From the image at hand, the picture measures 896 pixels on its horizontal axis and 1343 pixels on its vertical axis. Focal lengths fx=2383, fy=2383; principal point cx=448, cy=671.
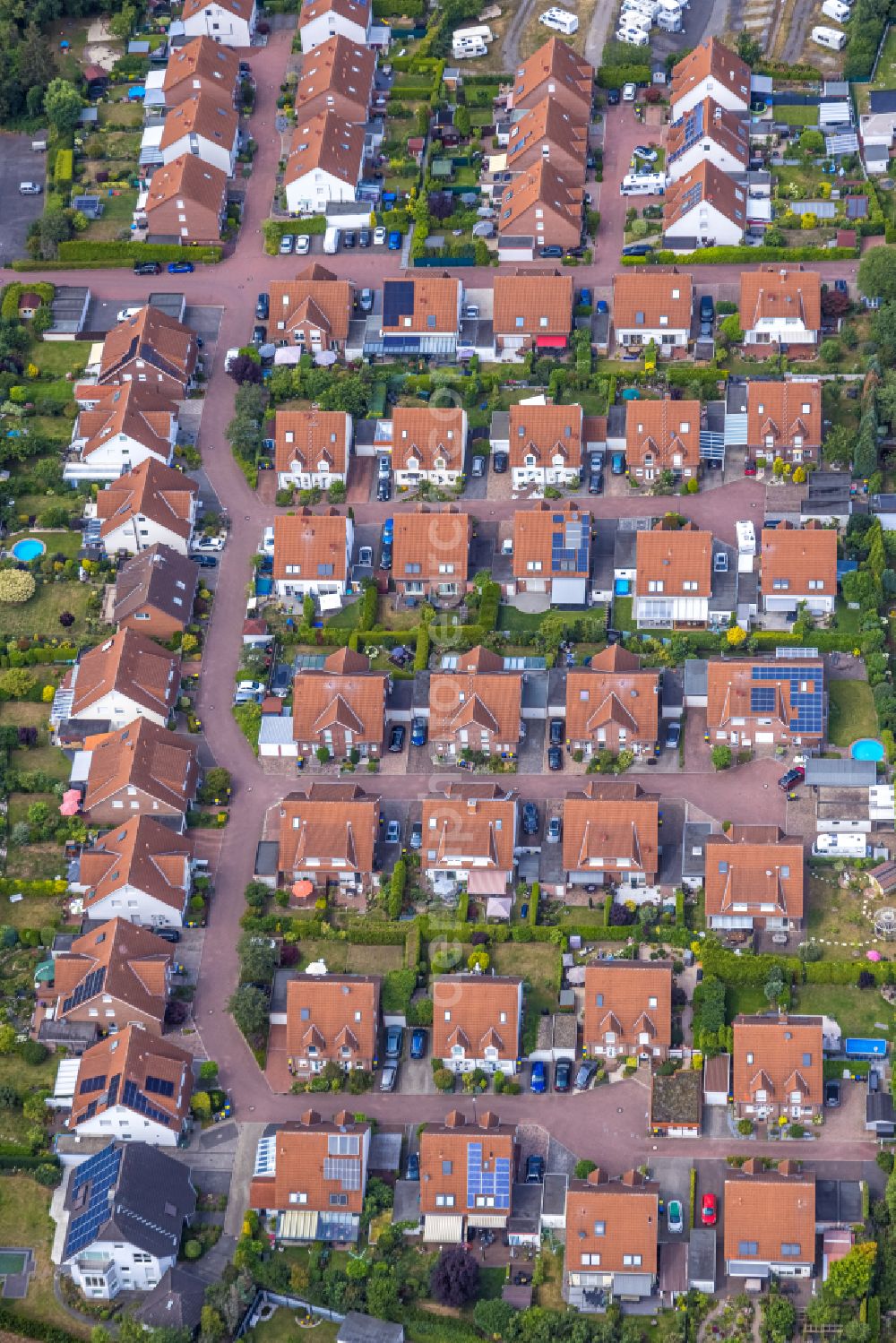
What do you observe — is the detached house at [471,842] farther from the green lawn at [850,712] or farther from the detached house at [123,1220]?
the detached house at [123,1220]

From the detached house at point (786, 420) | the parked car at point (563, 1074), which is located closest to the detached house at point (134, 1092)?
the parked car at point (563, 1074)

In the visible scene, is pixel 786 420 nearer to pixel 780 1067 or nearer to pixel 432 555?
pixel 432 555

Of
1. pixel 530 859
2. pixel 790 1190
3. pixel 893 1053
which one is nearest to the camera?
pixel 790 1190

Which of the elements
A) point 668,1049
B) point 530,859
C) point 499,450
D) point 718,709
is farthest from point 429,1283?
point 499,450

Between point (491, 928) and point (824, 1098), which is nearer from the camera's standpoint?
point (824, 1098)

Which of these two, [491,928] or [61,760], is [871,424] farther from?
[61,760]
